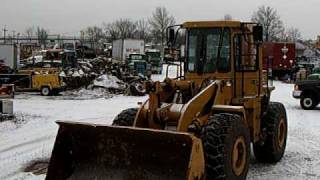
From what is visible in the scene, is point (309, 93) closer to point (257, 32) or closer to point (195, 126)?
point (257, 32)

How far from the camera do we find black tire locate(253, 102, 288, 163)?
10.5 meters

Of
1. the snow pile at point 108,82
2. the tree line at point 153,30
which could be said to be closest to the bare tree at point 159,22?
the tree line at point 153,30

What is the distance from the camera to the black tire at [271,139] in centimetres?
1046

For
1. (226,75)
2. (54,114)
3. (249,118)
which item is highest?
(226,75)

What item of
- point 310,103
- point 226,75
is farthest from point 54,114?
point 226,75

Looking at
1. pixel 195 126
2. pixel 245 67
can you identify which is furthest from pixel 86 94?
pixel 195 126

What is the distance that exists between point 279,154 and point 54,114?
36.5 feet

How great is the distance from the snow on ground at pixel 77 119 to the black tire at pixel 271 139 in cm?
20

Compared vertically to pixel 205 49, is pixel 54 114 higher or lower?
lower

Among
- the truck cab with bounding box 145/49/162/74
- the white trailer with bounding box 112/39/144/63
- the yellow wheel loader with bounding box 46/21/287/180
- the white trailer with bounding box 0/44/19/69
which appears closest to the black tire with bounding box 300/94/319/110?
the yellow wheel loader with bounding box 46/21/287/180

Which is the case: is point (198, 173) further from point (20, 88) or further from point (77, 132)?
point (20, 88)

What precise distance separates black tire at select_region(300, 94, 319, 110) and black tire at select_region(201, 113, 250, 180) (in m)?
14.4

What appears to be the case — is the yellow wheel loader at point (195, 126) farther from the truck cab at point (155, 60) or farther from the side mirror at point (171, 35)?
the truck cab at point (155, 60)

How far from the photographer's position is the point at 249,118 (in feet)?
32.1
